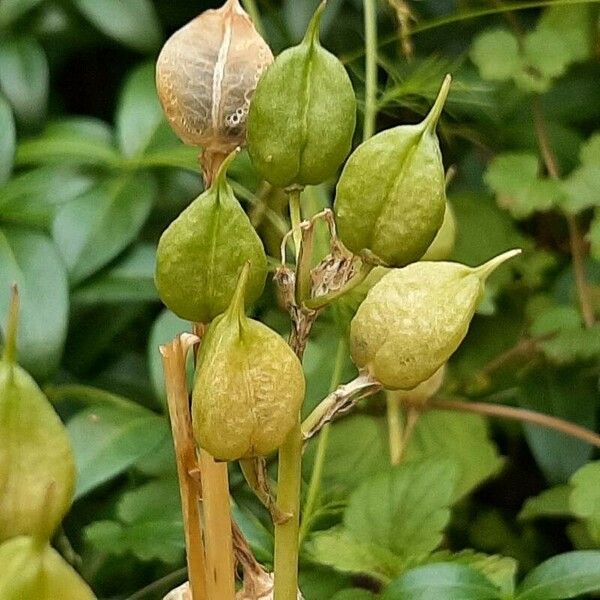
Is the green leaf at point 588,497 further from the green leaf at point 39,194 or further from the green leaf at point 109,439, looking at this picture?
the green leaf at point 39,194

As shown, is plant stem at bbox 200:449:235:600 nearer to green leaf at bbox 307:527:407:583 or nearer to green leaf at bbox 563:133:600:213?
green leaf at bbox 307:527:407:583

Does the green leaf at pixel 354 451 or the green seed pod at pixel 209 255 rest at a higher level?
the green seed pod at pixel 209 255

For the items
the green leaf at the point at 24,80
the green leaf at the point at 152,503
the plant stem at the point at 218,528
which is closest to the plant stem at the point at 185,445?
the plant stem at the point at 218,528

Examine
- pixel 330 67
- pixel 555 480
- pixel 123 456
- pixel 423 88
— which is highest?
pixel 330 67

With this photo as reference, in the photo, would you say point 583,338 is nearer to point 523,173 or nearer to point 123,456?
point 523,173

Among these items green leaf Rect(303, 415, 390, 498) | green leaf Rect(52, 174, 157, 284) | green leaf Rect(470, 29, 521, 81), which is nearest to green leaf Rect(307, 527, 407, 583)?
green leaf Rect(303, 415, 390, 498)

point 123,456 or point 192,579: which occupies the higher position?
point 192,579

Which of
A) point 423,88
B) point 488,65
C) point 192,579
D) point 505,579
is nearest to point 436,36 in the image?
point 488,65
